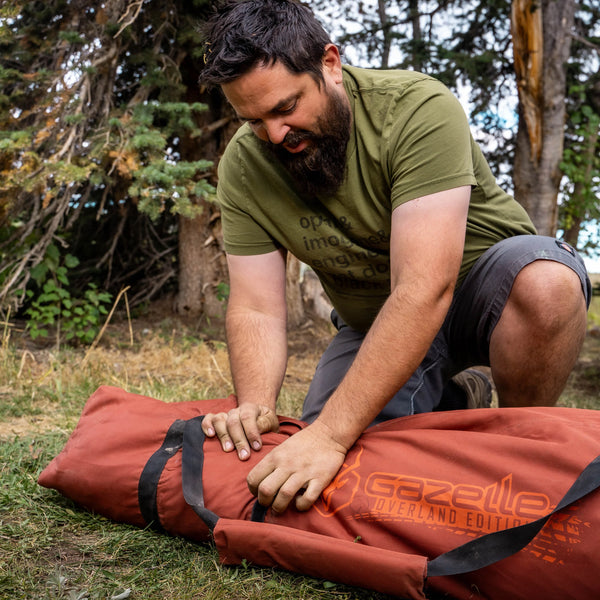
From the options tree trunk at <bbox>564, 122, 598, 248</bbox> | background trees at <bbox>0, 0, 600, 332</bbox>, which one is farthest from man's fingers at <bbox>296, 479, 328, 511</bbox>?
tree trunk at <bbox>564, 122, 598, 248</bbox>

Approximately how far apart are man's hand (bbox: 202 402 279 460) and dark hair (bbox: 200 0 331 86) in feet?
3.45

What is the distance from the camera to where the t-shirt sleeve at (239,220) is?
240 cm

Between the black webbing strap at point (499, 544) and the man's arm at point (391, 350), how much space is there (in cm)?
36

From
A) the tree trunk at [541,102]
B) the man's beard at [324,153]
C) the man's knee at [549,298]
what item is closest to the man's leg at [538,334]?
the man's knee at [549,298]

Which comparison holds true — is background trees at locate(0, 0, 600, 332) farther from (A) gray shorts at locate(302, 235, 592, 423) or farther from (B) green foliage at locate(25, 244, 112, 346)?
(A) gray shorts at locate(302, 235, 592, 423)

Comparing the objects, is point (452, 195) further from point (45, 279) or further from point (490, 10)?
point (490, 10)

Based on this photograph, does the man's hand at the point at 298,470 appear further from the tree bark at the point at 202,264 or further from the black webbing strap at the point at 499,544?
the tree bark at the point at 202,264

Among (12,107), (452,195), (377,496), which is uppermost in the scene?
(12,107)

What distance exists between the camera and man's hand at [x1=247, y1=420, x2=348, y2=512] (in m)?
1.56

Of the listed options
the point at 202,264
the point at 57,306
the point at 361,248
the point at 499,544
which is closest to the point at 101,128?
the point at 57,306

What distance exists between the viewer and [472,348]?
8.11ft

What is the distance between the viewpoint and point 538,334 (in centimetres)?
206

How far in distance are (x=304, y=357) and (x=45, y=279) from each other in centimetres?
214

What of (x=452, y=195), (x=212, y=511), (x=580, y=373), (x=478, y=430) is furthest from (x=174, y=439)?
(x=580, y=373)
